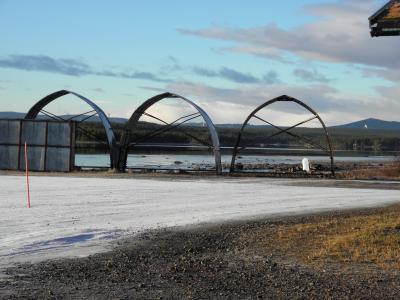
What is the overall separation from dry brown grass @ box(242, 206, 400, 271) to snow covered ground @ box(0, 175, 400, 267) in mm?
2504

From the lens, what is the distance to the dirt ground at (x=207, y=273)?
7.90m

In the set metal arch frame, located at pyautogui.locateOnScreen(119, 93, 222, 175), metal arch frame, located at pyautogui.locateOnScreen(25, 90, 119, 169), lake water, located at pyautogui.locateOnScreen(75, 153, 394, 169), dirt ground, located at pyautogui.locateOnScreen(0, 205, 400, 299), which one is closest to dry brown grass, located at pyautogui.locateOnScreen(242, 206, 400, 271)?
dirt ground, located at pyautogui.locateOnScreen(0, 205, 400, 299)

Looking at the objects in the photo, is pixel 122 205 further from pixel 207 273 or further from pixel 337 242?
pixel 207 273

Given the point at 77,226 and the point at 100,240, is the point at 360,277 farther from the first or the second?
the point at 77,226

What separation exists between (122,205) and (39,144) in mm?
15424

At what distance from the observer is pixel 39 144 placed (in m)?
31.8

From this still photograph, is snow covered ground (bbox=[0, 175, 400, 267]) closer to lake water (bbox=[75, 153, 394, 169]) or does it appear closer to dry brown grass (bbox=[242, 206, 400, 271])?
dry brown grass (bbox=[242, 206, 400, 271])

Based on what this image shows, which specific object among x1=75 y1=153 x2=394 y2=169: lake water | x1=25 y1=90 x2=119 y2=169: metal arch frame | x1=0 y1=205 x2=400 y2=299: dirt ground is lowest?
x1=0 y1=205 x2=400 y2=299: dirt ground

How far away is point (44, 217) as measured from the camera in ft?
47.3

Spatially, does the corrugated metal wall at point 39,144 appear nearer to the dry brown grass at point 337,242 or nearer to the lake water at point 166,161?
the lake water at point 166,161

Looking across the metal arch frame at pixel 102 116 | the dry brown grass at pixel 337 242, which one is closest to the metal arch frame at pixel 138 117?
the metal arch frame at pixel 102 116

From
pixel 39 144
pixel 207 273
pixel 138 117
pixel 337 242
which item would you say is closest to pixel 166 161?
pixel 138 117

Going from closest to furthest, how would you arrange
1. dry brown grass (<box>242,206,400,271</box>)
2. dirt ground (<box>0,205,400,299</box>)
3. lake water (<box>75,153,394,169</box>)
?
dirt ground (<box>0,205,400,299</box>) < dry brown grass (<box>242,206,400,271</box>) < lake water (<box>75,153,394,169</box>)

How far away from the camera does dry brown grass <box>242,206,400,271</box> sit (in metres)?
9.90
